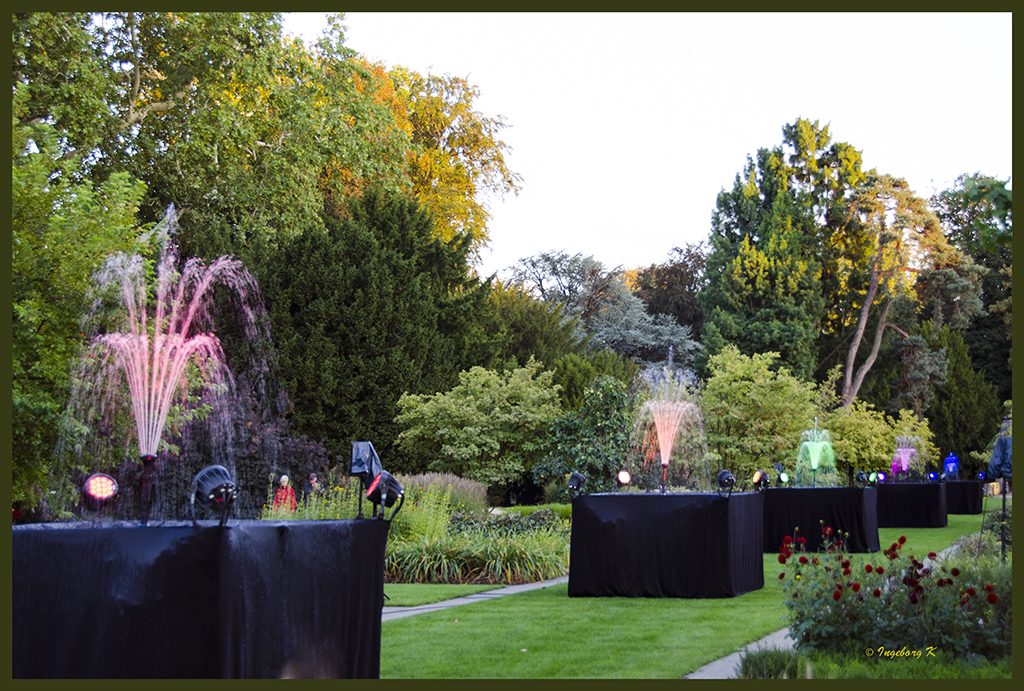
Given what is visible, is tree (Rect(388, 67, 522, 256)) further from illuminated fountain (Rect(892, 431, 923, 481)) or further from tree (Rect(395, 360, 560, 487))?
illuminated fountain (Rect(892, 431, 923, 481))

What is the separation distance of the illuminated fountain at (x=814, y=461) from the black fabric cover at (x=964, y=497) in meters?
6.28

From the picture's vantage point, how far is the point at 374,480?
18.2ft

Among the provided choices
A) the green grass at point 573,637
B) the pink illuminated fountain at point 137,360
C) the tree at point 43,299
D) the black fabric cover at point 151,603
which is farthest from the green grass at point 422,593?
the tree at point 43,299

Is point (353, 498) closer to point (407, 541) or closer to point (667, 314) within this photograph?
A: point (407, 541)

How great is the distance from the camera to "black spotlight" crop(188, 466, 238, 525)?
4.69 m

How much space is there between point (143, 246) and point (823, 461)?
57.9 feet

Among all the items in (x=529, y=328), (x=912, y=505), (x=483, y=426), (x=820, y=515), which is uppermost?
(x=529, y=328)

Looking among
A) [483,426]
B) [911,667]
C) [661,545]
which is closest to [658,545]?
[661,545]

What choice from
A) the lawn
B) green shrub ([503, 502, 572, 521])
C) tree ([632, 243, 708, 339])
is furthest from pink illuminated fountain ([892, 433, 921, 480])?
the lawn

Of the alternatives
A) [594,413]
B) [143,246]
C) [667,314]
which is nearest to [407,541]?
[143,246]

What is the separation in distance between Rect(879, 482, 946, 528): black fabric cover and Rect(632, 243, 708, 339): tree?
2261 centimetres

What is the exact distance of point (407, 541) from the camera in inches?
509

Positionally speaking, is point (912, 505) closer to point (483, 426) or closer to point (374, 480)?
point (483, 426)

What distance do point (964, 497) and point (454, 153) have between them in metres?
20.5
